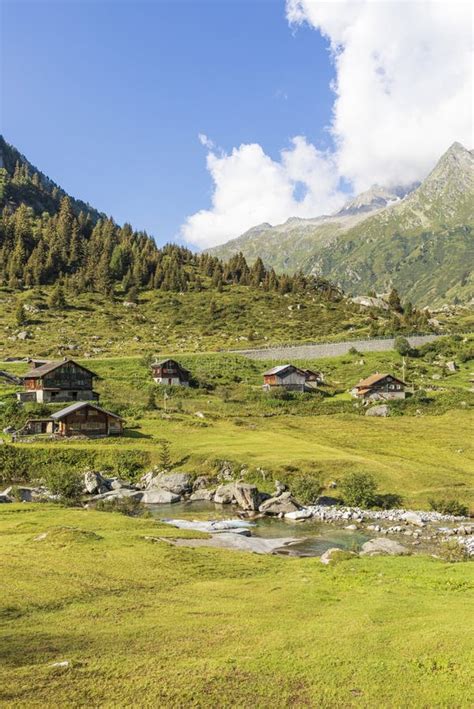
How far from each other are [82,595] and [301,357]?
128 metres

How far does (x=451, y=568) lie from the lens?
29016 millimetres

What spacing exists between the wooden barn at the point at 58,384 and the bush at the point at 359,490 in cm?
5736

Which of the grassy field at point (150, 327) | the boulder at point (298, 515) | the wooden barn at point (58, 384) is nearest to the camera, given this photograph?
the boulder at point (298, 515)

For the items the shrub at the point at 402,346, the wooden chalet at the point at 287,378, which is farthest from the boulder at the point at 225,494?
the shrub at the point at 402,346

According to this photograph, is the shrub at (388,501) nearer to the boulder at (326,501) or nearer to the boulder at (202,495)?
the boulder at (326,501)

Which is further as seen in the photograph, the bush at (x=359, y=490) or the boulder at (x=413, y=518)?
the bush at (x=359, y=490)

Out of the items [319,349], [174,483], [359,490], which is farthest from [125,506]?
[319,349]

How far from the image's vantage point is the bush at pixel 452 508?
49250 mm

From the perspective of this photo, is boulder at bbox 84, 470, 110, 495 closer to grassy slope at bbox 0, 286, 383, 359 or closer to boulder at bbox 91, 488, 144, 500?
boulder at bbox 91, 488, 144, 500

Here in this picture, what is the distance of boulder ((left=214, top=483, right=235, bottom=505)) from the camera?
185 ft

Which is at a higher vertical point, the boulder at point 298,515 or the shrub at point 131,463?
the shrub at point 131,463

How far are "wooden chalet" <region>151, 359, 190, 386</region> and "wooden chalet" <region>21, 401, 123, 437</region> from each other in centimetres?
3539

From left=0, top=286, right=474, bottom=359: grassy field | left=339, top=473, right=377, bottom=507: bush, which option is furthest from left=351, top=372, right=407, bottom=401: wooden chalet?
left=0, top=286, right=474, bottom=359: grassy field

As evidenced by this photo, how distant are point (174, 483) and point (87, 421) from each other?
23.3 metres
